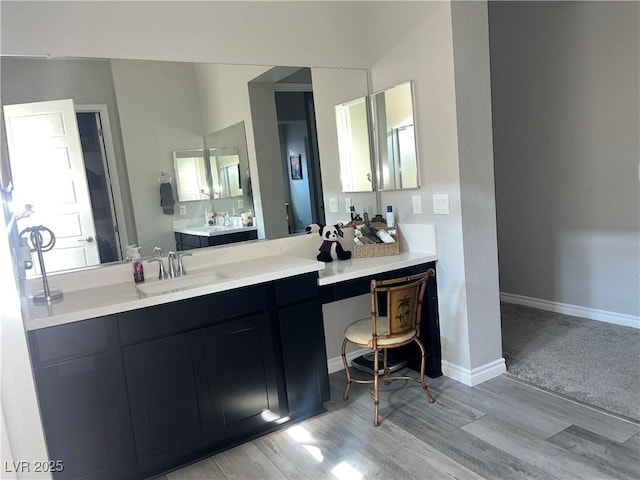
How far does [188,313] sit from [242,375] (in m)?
0.43

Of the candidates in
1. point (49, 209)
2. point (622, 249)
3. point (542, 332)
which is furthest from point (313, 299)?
point (622, 249)

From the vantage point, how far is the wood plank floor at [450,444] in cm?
196

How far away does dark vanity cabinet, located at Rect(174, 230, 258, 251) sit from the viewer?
8.46 feet

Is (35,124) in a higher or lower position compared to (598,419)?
higher

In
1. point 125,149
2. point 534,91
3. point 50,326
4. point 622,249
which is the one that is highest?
point 534,91

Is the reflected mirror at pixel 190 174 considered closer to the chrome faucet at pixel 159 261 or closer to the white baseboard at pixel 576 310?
the chrome faucet at pixel 159 261

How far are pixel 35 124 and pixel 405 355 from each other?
250 cm

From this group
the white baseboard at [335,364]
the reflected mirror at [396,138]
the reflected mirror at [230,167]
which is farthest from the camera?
the white baseboard at [335,364]

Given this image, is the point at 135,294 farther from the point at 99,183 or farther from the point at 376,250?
the point at 376,250

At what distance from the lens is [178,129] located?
8.36 feet

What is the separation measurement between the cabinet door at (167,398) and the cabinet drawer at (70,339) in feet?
0.40

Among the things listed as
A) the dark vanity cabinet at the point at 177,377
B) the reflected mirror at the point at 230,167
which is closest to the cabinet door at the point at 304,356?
the dark vanity cabinet at the point at 177,377

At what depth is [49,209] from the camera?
7.26 feet

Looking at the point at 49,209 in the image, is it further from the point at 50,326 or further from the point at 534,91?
the point at 534,91
